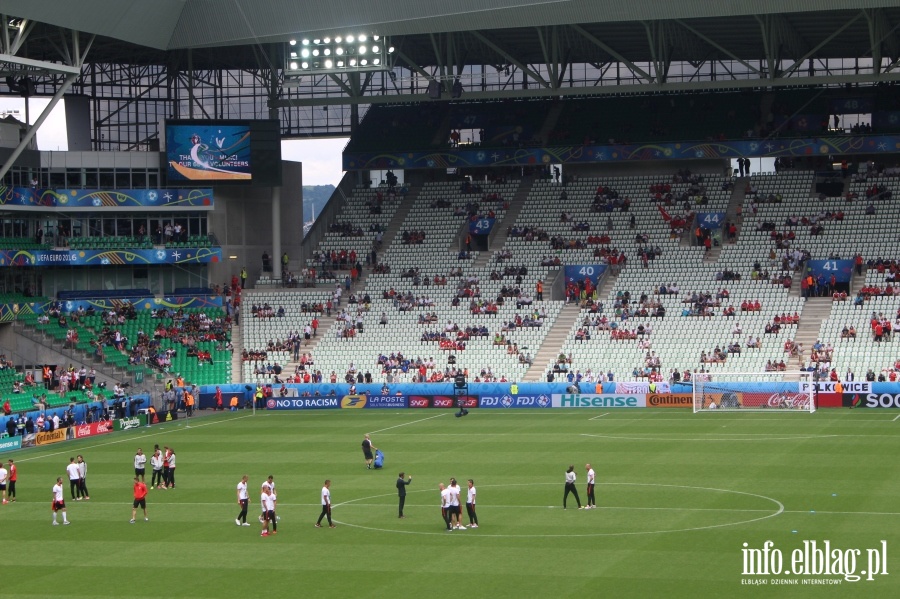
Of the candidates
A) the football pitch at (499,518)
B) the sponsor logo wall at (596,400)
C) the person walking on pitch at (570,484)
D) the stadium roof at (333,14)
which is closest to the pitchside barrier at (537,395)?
the sponsor logo wall at (596,400)

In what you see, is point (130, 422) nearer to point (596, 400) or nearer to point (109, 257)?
point (109, 257)

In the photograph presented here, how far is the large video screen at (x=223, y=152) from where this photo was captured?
239 ft

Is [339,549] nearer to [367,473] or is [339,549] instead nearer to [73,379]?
[367,473]

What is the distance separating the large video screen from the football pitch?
2505 centimetres

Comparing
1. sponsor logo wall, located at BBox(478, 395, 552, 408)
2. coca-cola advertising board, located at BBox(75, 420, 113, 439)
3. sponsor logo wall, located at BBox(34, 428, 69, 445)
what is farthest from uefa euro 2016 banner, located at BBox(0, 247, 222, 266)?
sponsor logo wall, located at BBox(478, 395, 552, 408)

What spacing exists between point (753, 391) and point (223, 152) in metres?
33.9

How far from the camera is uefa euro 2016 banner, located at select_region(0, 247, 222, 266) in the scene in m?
68.9

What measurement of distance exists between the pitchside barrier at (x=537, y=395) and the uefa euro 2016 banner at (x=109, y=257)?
40.7 feet

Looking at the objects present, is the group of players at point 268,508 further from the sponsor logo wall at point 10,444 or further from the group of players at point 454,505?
the sponsor logo wall at point 10,444

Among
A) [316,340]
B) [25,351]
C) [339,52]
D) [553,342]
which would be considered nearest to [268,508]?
[339,52]

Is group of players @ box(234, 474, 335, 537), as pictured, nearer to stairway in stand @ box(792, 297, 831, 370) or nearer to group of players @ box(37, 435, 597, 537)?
group of players @ box(37, 435, 597, 537)

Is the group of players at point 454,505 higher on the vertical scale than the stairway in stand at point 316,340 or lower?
lower

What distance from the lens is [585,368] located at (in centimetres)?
6238

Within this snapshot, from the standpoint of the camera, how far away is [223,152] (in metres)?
73.7
